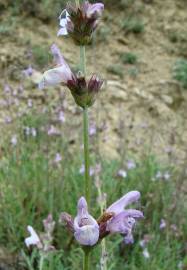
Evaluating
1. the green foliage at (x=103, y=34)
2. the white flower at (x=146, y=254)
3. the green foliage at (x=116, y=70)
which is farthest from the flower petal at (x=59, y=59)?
the green foliage at (x=103, y=34)

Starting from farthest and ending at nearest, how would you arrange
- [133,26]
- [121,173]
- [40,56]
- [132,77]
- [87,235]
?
[133,26]
[132,77]
[40,56]
[121,173]
[87,235]

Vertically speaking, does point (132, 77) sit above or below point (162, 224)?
above

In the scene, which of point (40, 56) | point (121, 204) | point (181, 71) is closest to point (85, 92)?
point (121, 204)

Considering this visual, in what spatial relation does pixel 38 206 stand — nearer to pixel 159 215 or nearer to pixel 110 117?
pixel 159 215

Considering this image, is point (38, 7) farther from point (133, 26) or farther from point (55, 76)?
point (55, 76)

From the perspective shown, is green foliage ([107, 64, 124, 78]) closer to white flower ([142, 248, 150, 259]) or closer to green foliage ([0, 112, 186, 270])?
A: green foliage ([0, 112, 186, 270])
